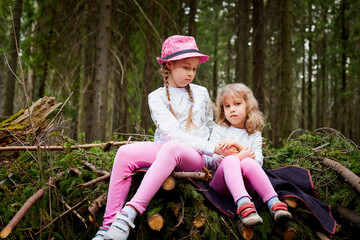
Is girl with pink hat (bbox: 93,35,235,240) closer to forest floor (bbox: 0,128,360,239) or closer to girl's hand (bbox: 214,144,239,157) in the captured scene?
girl's hand (bbox: 214,144,239,157)

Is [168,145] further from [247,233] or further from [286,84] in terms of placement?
[286,84]

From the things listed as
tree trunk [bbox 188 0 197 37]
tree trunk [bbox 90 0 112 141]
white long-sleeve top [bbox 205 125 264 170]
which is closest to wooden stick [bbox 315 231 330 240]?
white long-sleeve top [bbox 205 125 264 170]

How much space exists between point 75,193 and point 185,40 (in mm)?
1939

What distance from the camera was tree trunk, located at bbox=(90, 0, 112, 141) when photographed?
17.3 ft

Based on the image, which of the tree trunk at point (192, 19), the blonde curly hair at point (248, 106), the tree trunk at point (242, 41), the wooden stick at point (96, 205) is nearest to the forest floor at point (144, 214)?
the wooden stick at point (96, 205)

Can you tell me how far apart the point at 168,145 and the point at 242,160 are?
747 millimetres

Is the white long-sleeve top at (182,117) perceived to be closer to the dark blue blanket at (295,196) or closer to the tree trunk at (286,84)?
the dark blue blanket at (295,196)

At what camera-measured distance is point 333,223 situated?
8.13 feet

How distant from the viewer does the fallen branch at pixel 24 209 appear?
2134 millimetres

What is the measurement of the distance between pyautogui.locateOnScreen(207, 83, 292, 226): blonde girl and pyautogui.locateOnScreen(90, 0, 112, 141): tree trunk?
9.34ft

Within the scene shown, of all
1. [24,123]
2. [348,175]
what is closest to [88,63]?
[24,123]

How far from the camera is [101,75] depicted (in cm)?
527

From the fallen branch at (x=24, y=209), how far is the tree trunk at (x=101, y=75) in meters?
2.45

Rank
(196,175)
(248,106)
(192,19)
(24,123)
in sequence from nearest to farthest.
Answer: (196,175), (248,106), (24,123), (192,19)
